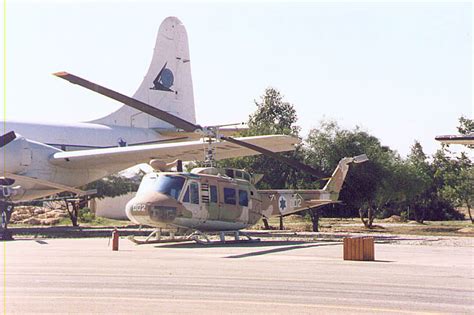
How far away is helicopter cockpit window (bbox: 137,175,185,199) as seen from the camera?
21359 mm

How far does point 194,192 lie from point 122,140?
744 inches

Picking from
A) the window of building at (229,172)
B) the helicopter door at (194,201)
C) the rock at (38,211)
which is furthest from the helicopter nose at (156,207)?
the rock at (38,211)

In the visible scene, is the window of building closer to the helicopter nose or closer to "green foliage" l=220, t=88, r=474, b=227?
the helicopter nose

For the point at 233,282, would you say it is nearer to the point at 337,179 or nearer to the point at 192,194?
the point at 192,194

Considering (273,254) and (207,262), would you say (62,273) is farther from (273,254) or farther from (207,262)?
(273,254)

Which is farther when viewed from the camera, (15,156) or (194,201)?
(15,156)

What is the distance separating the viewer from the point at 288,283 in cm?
1217

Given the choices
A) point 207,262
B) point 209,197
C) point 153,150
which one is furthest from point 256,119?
point 207,262

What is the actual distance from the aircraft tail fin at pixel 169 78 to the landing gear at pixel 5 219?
1676 cm

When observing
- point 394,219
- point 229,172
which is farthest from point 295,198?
point 394,219

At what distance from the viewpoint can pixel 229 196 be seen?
23156 mm

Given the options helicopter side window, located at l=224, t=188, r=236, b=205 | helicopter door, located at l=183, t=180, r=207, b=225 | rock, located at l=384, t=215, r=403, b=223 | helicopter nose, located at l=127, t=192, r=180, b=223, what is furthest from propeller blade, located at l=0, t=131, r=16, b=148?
rock, located at l=384, t=215, r=403, b=223

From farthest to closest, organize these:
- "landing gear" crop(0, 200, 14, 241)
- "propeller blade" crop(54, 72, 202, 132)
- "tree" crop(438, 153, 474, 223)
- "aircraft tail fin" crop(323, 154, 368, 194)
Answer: "tree" crop(438, 153, 474, 223) < "aircraft tail fin" crop(323, 154, 368, 194) < "landing gear" crop(0, 200, 14, 241) < "propeller blade" crop(54, 72, 202, 132)

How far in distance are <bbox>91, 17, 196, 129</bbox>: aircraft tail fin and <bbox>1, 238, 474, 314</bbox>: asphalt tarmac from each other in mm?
27215
